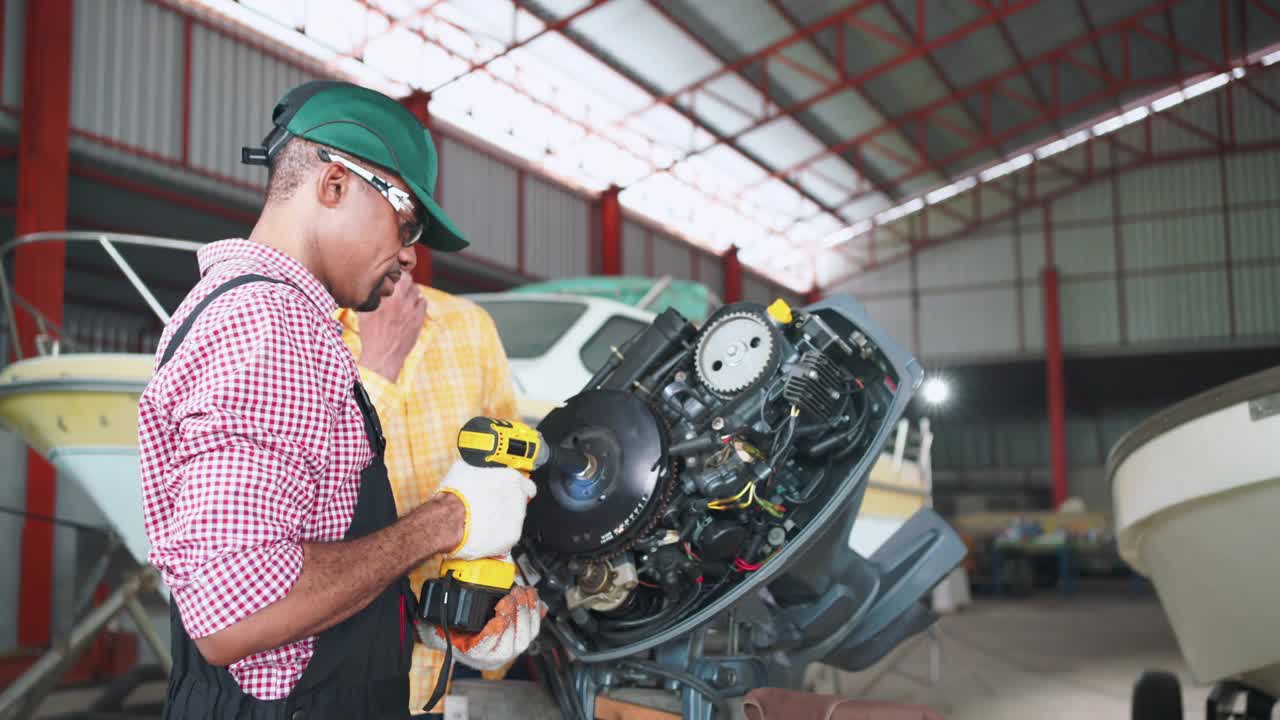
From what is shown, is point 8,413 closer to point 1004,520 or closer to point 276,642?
point 276,642

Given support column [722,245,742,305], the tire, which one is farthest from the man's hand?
support column [722,245,742,305]

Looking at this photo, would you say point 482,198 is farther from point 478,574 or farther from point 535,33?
point 478,574

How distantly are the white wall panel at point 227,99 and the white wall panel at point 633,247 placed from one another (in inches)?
266

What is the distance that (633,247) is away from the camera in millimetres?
16172

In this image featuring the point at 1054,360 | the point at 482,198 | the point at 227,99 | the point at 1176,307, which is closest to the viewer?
the point at 227,99

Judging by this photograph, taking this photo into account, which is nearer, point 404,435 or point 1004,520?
point 404,435

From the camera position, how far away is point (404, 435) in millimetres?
1948

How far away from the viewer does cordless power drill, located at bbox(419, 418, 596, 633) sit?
138 centimetres

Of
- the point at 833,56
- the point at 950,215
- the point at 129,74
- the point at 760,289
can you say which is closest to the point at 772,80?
the point at 833,56

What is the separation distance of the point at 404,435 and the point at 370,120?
78 cm

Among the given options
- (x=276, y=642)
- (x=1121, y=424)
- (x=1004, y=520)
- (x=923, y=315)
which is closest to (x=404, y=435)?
(x=276, y=642)

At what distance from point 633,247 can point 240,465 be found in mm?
15220

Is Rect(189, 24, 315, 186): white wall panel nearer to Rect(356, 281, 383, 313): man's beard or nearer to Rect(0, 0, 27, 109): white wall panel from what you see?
Rect(0, 0, 27, 109): white wall panel

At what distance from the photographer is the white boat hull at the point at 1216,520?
2.72m
